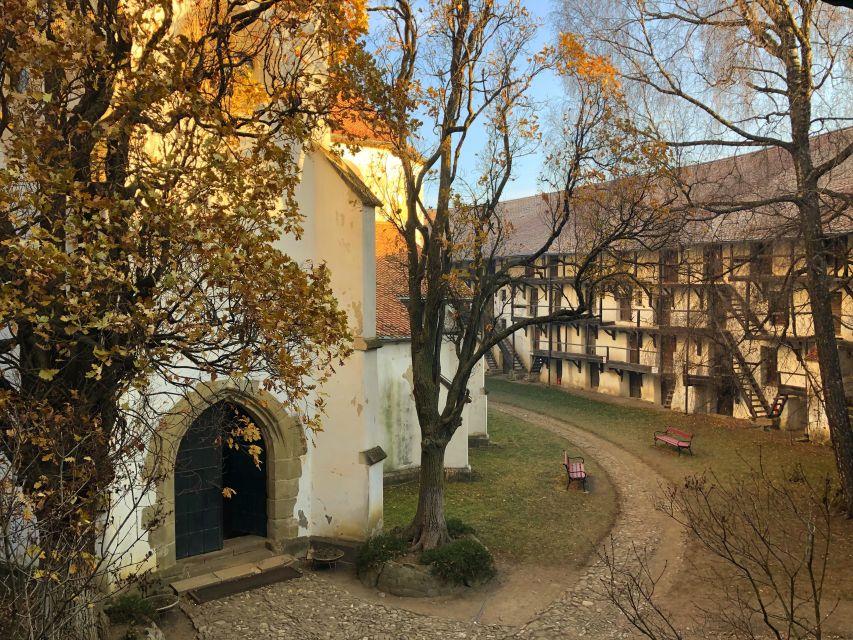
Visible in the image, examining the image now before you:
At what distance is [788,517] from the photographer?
14742 mm

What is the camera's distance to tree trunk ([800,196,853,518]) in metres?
14.6

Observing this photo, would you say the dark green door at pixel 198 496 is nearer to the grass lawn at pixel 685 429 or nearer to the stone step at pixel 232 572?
the stone step at pixel 232 572

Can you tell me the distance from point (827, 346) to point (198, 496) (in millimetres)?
13566

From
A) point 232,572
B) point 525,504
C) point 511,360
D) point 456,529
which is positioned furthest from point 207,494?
point 511,360

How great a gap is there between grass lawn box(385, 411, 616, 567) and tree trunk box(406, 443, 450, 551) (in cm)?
195

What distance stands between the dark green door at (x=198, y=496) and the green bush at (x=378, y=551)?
8.91 ft

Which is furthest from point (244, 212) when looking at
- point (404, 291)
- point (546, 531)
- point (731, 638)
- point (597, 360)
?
point (597, 360)

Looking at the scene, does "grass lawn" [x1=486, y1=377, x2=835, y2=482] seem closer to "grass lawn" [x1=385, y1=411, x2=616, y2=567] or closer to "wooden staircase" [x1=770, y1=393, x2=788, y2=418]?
"wooden staircase" [x1=770, y1=393, x2=788, y2=418]

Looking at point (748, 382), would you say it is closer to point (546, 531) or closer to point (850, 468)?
point (850, 468)

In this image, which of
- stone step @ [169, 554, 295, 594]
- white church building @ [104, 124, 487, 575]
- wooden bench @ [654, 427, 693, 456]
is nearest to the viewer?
stone step @ [169, 554, 295, 594]

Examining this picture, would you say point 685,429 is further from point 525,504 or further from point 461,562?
point 461,562

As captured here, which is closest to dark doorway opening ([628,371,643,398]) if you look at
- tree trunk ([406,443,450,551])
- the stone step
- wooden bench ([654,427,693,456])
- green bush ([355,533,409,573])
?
wooden bench ([654,427,693,456])

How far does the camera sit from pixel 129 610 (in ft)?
30.8

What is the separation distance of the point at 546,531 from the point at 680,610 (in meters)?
4.43
